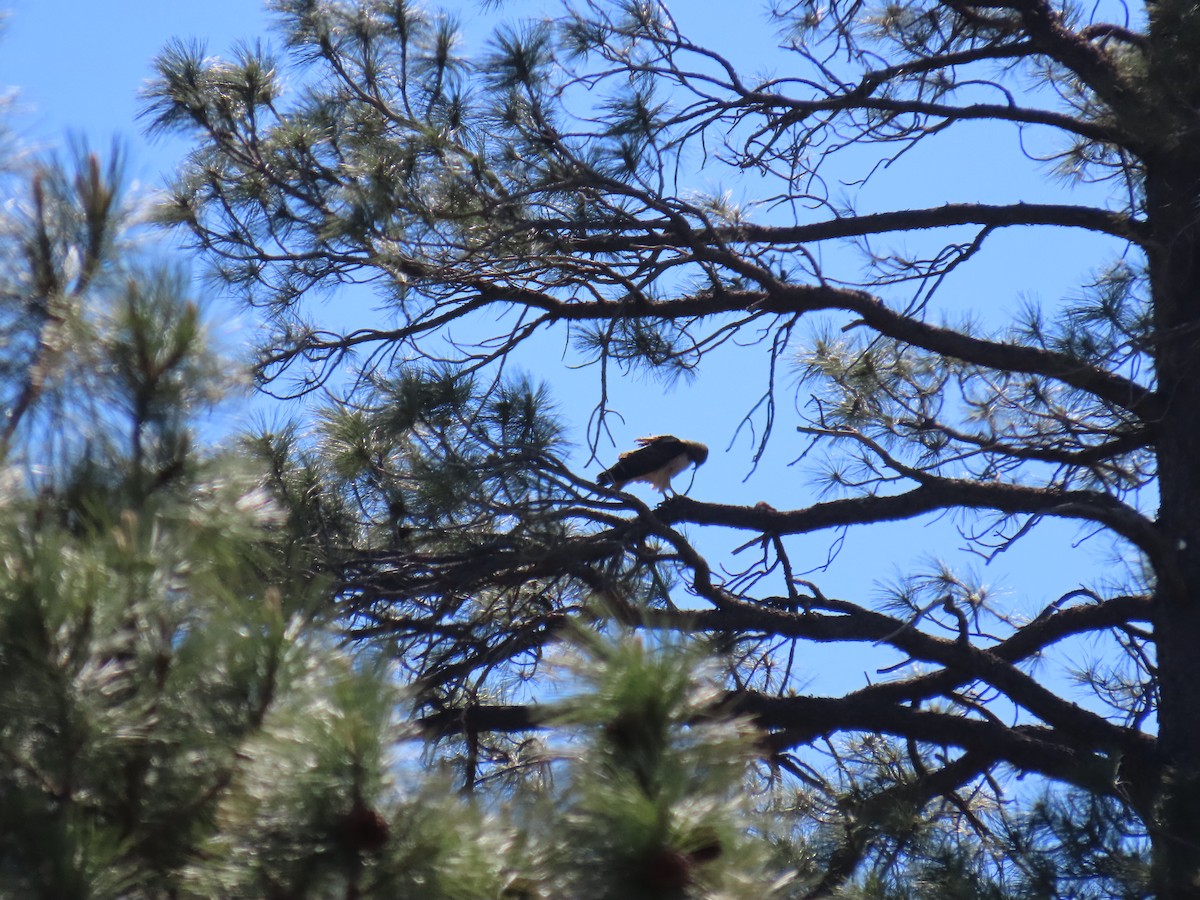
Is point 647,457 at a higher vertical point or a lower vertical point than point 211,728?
higher

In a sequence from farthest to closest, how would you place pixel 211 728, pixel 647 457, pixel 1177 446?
pixel 647 457
pixel 1177 446
pixel 211 728

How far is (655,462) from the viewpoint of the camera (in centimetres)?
775

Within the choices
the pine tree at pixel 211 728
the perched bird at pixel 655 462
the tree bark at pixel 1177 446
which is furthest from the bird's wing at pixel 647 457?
the pine tree at pixel 211 728

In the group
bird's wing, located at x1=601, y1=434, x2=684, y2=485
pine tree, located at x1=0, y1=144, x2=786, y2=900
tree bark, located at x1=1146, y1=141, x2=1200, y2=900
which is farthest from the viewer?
bird's wing, located at x1=601, y1=434, x2=684, y2=485

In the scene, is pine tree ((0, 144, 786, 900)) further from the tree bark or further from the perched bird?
the perched bird

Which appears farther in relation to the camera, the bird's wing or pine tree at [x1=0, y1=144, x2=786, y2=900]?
the bird's wing

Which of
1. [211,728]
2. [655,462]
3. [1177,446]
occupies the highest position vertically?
[655,462]

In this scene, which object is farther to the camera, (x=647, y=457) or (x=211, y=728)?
(x=647, y=457)

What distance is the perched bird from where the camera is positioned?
756cm

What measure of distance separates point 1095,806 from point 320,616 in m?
2.62

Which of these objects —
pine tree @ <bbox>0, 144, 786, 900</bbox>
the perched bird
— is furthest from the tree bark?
the perched bird

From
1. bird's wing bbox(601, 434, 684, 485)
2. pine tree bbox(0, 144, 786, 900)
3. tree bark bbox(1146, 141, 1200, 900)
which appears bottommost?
pine tree bbox(0, 144, 786, 900)

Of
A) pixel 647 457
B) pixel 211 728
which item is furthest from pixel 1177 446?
pixel 211 728

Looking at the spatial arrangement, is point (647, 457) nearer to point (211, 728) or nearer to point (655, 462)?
point (655, 462)
